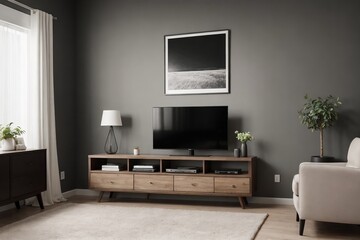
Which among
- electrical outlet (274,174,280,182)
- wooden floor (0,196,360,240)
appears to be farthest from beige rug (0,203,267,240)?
electrical outlet (274,174,280,182)

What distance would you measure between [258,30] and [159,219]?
270 cm

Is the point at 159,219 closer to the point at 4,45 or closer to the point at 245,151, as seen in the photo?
the point at 245,151

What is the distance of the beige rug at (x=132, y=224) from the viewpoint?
3693 millimetres

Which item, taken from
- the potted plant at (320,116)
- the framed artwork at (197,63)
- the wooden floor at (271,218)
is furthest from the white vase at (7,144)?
the potted plant at (320,116)

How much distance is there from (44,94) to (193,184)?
221cm

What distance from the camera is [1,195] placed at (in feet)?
13.7

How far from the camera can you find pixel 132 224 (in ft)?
13.4

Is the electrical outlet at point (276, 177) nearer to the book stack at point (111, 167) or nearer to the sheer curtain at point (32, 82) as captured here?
the book stack at point (111, 167)

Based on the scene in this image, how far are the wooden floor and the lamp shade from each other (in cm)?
104

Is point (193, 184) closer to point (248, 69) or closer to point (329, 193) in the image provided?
point (248, 69)

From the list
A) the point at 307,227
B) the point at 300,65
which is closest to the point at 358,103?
the point at 300,65

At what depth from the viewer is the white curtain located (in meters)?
5.09

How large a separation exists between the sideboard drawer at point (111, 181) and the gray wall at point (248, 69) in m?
0.56

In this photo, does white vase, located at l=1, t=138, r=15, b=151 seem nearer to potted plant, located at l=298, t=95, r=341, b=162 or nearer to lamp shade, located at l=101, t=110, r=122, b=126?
lamp shade, located at l=101, t=110, r=122, b=126
